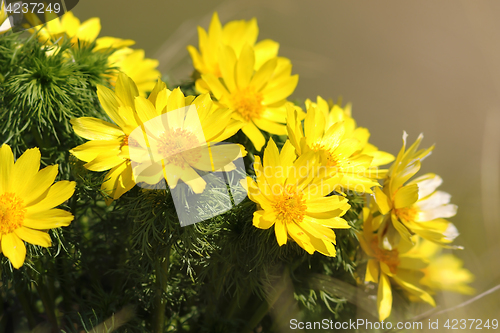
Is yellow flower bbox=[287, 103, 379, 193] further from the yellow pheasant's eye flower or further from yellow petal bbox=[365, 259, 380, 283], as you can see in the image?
the yellow pheasant's eye flower

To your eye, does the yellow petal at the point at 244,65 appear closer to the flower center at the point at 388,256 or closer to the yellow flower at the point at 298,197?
the yellow flower at the point at 298,197

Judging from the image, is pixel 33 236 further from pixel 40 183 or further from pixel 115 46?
pixel 115 46

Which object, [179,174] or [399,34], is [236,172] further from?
[399,34]

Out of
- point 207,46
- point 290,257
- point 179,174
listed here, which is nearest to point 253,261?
point 290,257

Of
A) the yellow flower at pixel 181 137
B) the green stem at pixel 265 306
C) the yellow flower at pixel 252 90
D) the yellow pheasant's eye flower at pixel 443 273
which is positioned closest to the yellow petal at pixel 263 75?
the yellow flower at pixel 252 90

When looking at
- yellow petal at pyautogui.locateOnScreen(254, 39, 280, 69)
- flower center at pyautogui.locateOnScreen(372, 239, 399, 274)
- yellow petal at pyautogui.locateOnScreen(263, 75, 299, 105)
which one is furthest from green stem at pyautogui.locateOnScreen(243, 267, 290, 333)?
yellow petal at pyautogui.locateOnScreen(254, 39, 280, 69)
